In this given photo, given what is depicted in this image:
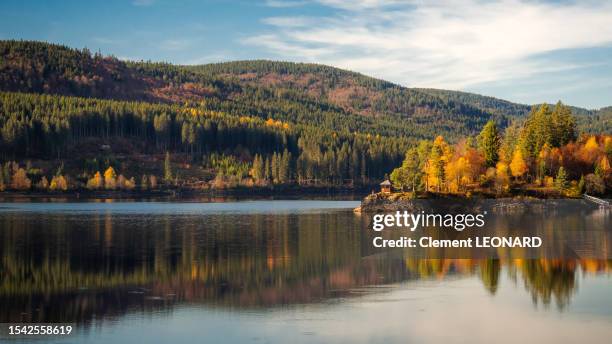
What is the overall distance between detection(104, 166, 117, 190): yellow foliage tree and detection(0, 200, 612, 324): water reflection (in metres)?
99.6

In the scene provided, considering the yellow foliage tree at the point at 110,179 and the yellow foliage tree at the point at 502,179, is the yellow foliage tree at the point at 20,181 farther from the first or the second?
the yellow foliage tree at the point at 502,179

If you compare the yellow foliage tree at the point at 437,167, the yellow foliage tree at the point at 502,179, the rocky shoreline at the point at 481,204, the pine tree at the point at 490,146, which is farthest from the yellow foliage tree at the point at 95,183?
the yellow foliage tree at the point at 502,179

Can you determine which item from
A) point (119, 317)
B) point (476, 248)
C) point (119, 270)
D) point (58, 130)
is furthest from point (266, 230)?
point (58, 130)

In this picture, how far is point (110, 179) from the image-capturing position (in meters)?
177

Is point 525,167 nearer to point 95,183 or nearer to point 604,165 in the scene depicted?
point 604,165

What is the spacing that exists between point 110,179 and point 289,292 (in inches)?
5620

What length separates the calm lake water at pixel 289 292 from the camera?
33812 millimetres

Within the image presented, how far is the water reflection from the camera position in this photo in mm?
39594

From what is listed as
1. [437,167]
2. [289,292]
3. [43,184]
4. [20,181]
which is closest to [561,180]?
[437,167]

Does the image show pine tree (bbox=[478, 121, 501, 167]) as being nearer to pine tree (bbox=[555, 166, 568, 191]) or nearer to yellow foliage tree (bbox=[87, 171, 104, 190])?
pine tree (bbox=[555, 166, 568, 191])

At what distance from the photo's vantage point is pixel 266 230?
79.6 metres

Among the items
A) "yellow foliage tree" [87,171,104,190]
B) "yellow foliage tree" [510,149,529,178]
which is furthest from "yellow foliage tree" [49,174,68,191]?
"yellow foliage tree" [510,149,529,178]

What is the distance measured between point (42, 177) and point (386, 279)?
466 ft

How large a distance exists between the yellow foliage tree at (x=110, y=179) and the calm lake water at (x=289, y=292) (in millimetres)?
108878
